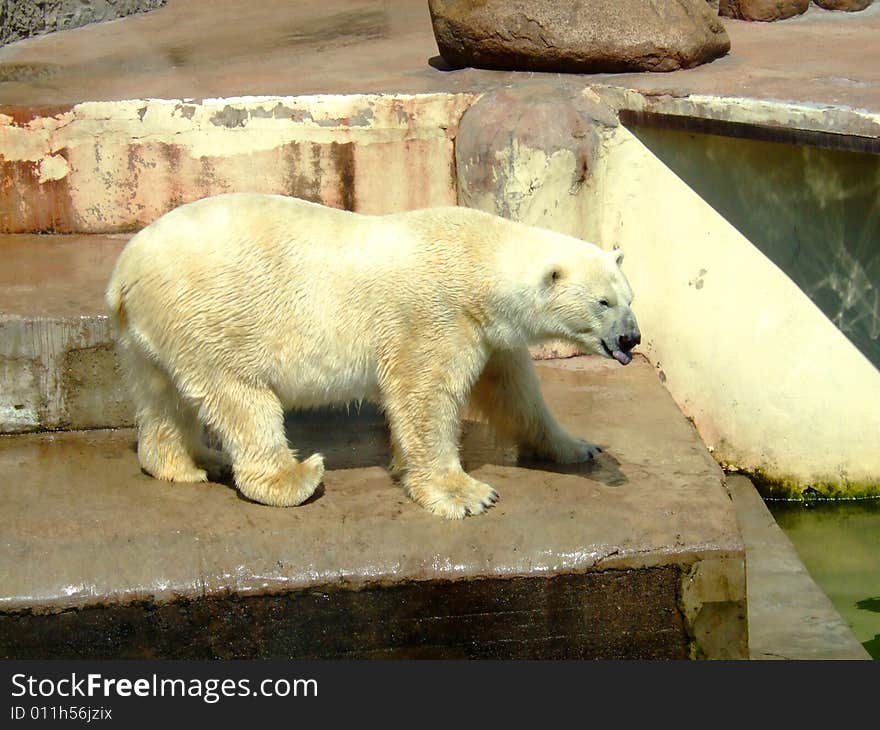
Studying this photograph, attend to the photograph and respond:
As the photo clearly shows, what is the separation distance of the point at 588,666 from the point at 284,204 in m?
1.68

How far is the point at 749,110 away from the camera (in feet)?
17.8

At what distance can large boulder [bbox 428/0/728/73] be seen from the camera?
6.17 m

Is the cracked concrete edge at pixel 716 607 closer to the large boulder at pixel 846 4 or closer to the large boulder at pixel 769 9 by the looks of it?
the large boulder at pixel 769 9

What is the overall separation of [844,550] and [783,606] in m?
0.80

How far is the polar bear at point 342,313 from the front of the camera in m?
4.09

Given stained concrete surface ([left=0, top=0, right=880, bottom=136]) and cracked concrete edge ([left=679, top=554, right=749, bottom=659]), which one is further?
stained concrete surface ([left=0, top=0, right=880, bottom=136])

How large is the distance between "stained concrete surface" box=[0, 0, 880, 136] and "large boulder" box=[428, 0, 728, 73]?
0.10 meters

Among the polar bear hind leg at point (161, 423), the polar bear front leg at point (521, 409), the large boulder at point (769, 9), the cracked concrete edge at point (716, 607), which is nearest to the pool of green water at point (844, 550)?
the cracked concrete edge at point (716, 607)

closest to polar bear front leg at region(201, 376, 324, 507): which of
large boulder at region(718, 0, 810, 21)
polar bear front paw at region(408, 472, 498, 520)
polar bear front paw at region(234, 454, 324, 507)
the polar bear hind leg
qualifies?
polar bear front paw at region(234, 454, 324, 507)

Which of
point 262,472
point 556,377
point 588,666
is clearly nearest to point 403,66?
point 556,377

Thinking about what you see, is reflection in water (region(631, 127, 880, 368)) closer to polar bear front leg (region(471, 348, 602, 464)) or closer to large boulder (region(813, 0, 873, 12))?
polar bear front leg (region(471, 348, 602, 464))

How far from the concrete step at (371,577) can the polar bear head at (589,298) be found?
21.7 inches

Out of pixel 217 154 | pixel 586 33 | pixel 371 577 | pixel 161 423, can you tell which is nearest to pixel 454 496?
pixel 371 577

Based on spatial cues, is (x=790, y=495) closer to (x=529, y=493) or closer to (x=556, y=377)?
(x=556, y=377)
